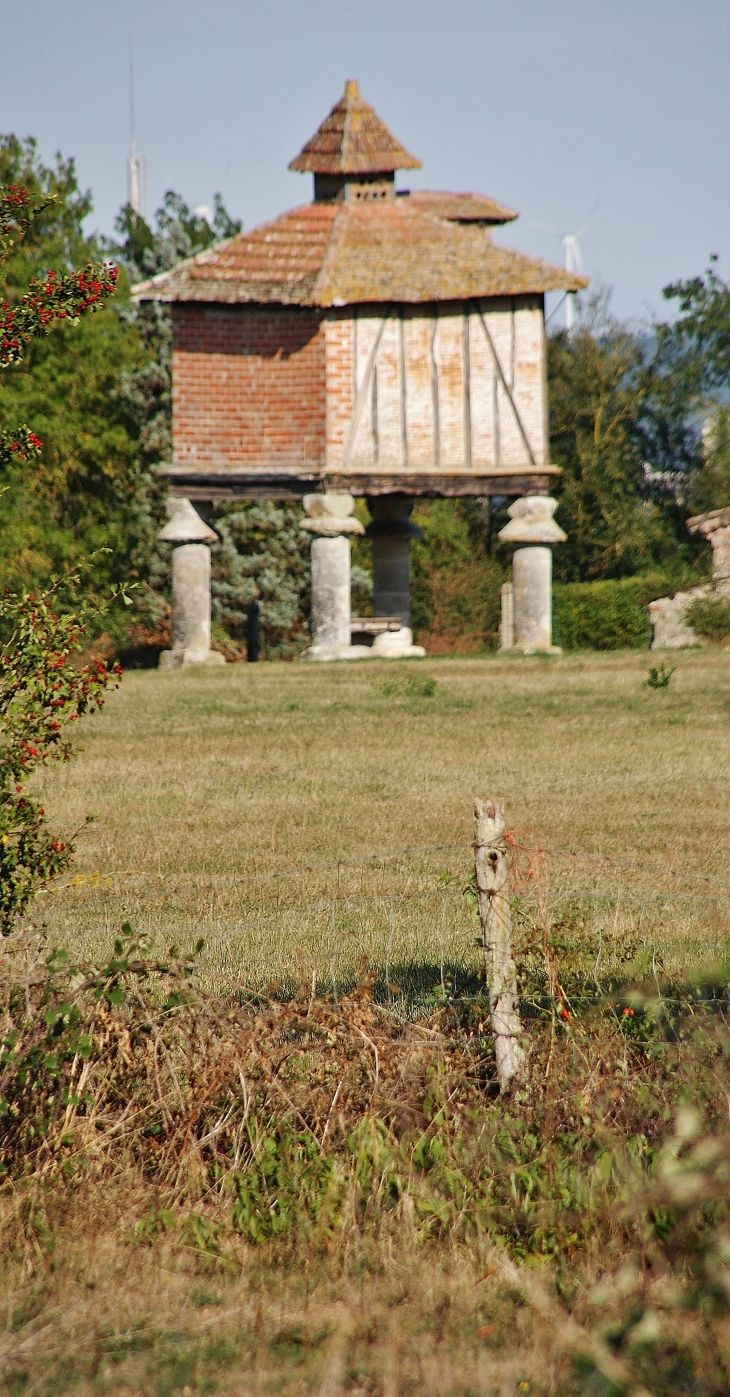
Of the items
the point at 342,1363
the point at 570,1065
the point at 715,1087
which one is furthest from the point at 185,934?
the point at 342,1363

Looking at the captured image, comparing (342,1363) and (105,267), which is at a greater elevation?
→ (105,267)

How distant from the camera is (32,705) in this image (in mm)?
6051

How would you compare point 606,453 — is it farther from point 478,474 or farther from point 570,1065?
point 570,1065

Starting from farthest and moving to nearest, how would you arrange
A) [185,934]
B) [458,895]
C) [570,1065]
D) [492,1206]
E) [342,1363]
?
1. [458,895]
2. [185,934]
3. [570,1065]
4. [492,1206]
5. [342,1363]

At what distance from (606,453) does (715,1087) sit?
3872 centimetres

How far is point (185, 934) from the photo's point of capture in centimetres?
723

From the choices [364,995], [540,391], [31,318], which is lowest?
[364,995]

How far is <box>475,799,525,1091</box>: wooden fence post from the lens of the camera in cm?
544

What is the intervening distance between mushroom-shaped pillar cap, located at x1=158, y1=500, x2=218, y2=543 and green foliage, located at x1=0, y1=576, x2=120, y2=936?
17.8m

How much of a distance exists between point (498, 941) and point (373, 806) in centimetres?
563

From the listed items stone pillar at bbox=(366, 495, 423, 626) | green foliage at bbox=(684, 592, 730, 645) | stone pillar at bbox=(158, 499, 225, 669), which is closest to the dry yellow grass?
stone pillar at bbox=(158, 499, 225, 669)

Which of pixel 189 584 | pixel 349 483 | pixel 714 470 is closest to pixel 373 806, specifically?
pixel 349 483

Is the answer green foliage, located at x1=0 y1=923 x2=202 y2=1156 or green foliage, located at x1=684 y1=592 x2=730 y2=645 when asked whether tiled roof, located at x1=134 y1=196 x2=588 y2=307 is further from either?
A: green foliage, located at x1=0 y1=923 x2=202 y2=1156

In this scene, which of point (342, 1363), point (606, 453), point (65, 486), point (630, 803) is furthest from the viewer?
point (606, 453)
